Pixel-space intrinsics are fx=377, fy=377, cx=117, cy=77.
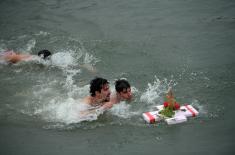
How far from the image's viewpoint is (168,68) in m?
10.2

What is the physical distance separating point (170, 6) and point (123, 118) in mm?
6779

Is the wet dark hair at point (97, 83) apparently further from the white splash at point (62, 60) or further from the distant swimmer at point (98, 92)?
the white splash at point (62, 60)

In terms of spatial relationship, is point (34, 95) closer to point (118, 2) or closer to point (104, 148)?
point (104, 148)

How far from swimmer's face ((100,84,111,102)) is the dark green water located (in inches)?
12.9

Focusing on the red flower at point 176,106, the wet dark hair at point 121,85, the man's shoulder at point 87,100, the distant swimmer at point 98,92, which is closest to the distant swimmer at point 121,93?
the wet dark hair at point 121,85

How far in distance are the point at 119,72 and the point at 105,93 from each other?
6.94 feet

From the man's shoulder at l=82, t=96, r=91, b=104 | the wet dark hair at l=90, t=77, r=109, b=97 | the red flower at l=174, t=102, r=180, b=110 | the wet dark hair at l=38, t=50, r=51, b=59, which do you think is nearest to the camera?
the red flower at l=174, t=102, r=180, b=110

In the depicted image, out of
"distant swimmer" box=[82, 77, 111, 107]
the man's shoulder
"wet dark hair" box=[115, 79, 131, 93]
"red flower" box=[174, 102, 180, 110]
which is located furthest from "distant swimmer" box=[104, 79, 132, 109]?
"red flower" box=[174, 102, 180, 110]

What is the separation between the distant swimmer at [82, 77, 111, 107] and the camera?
8.20 m

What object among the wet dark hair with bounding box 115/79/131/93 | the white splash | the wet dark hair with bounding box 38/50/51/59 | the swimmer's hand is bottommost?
the swimmer's hand

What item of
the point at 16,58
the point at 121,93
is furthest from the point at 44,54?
the point at 121,93

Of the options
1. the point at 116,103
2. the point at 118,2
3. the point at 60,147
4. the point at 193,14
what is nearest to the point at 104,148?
the point at 60,147

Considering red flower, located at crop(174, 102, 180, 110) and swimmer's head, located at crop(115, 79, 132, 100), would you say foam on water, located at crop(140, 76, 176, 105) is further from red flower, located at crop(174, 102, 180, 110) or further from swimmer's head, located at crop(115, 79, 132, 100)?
red flower, located at crop(174, 102, 180, 110)

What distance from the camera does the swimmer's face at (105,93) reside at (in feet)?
27.0
